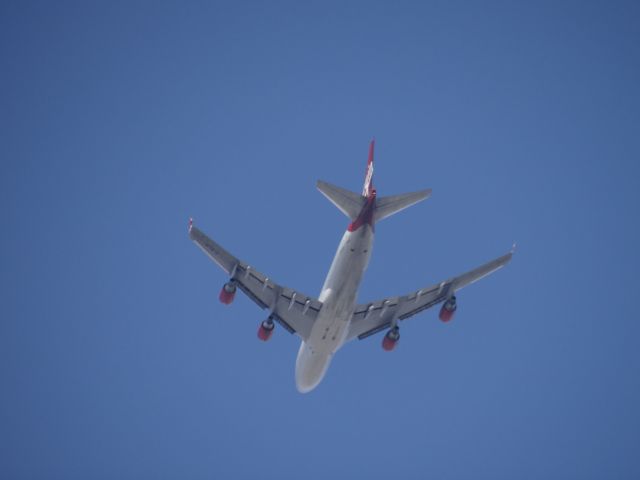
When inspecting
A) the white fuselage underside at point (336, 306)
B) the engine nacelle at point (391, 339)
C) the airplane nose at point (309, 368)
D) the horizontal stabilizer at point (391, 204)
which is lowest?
the airplane nose at point (309, 368)

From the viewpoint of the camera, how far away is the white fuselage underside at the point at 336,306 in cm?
3475

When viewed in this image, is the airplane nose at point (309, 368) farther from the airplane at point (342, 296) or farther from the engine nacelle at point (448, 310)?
the engine nacelle at point (448, 310)

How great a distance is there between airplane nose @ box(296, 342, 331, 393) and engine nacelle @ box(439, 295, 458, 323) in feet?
23.5

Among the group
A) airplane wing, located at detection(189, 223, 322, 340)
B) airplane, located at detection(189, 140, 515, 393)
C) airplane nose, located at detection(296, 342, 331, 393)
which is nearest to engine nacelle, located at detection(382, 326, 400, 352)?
airplane, located at detection(189, 140, 515, 393)

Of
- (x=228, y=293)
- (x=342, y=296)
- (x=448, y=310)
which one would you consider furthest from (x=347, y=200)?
(x=448, y=310)

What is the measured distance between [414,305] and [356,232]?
9.00 meters

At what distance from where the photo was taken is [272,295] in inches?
1566

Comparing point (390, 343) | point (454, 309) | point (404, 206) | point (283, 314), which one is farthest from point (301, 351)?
point (404, 206)

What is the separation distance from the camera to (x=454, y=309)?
133ft

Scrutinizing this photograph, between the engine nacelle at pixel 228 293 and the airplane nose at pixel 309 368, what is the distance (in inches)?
220

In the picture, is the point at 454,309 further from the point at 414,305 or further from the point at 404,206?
the point at 404,206

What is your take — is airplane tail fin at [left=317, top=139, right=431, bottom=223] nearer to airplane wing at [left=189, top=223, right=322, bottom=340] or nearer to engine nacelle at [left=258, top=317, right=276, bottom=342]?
airplane wing at [left=189, top=223, right=322, bottom=340]

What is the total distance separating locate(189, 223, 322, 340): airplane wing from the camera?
38.2 m

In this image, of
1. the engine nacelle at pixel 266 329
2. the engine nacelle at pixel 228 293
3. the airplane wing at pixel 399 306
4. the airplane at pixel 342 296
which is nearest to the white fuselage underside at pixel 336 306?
the airplane at pixel 342 296
